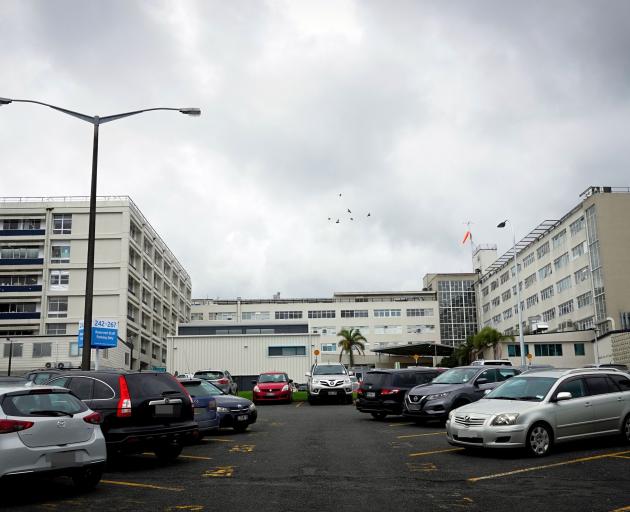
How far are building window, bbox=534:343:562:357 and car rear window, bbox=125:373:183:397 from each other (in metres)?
55.8

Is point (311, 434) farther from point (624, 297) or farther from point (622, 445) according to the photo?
Result: point (624, 297)

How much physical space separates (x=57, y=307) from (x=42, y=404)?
62.5 m

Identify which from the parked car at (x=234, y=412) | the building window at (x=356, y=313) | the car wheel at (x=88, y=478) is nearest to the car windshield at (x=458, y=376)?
the parked car at (x=234, y=412)

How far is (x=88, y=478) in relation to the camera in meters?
9.01

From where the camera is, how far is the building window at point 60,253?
67.6m

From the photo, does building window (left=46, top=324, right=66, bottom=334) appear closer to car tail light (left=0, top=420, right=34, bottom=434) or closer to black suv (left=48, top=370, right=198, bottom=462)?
black suv (left=48, top=370, right=198, bottom=462)

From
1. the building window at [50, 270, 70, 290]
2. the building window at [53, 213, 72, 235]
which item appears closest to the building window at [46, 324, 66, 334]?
the building window at [50, 270, 70, 290]

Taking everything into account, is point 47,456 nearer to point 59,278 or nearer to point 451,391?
point 451,391

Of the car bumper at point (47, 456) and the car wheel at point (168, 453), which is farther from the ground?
the car bumper at point (47, 456)

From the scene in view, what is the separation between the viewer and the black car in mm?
20469

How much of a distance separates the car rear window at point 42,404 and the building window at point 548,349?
5860cm

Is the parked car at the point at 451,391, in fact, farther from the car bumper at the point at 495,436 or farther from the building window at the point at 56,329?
the building window at the point at 56,329

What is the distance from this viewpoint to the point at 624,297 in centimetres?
5800

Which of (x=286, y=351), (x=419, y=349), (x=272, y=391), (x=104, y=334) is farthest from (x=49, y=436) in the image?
(x=419, y=349)
